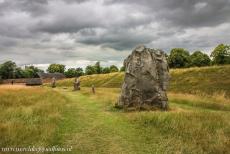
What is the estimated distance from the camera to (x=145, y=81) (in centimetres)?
1980

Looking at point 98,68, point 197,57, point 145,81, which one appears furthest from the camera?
point 98,68

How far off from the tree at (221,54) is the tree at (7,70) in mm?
77611

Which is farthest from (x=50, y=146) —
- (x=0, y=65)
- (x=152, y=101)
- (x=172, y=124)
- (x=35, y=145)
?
(x=0, y=65)

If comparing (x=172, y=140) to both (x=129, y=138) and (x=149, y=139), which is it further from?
(x=129, y=138)

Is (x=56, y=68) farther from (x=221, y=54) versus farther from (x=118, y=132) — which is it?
(x=118, y=132)

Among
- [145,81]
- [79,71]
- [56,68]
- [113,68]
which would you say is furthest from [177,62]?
[145,81]

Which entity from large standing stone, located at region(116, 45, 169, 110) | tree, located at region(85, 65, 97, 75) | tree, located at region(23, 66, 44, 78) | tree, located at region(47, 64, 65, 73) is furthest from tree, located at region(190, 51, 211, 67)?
large standing stone, located at region(116, 45, 169, 110)

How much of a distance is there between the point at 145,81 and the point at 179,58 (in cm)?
9260

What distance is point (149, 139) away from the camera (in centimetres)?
1109

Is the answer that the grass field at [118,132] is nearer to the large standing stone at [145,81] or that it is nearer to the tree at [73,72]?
the large standing stone at [145,81]

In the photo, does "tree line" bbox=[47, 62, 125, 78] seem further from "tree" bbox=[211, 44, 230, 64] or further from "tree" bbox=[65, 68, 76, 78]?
"tree" bbox=[211, 44, 230, 64]

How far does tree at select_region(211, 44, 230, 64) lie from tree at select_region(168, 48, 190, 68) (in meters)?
14.7

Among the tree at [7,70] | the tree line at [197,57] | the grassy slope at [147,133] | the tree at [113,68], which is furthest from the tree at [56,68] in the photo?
the grassy slope at [147,133]

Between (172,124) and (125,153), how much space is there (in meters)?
4.06
